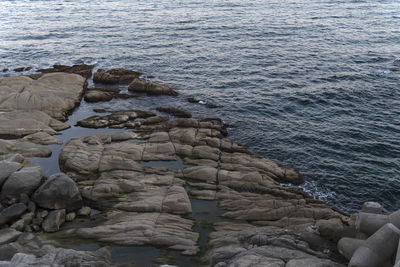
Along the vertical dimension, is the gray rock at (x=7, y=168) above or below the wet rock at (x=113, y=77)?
below

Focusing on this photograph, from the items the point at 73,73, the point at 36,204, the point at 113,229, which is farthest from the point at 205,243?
the point at 73,73

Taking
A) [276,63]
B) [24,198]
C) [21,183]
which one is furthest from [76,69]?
[24,198]

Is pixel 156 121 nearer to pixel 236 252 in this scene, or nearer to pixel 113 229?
pixel 113 229

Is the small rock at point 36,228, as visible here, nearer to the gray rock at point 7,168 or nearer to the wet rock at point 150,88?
the gray rock at point 7,168

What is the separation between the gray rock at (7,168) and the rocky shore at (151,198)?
0.06 m

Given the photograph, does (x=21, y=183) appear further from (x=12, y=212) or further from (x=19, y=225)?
(x=19, y=225)

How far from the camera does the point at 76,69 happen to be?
48.3 m

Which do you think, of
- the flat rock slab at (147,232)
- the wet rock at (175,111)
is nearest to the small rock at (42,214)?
the flat rock slab at (147,232)

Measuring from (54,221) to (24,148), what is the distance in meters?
10.7

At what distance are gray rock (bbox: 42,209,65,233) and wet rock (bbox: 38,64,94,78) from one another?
95.3ft

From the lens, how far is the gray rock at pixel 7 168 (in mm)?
22016

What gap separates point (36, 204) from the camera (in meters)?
21.8

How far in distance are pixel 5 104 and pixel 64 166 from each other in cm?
1417

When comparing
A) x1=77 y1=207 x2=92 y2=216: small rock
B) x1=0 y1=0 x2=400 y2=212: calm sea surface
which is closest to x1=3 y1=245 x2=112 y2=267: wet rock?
x1=77 y1=207 x2=92 y2=216: small rock
